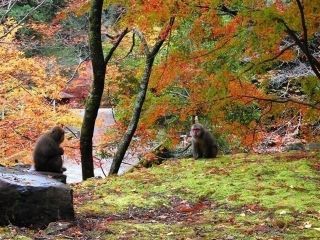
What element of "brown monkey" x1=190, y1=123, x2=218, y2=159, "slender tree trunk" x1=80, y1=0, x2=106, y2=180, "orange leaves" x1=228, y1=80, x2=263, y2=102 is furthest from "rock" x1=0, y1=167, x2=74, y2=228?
"brown monkey" x1=190, y1=123, x2=218, y2=159

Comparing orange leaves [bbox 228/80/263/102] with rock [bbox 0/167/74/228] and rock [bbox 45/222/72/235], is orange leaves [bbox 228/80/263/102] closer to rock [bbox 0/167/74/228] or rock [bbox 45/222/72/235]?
rock [bbox 0/167/74/228]

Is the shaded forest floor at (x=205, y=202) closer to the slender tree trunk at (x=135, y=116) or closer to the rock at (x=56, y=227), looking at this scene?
the rock at (x=56, y=227)

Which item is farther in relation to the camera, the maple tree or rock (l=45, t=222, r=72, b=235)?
the maple tree

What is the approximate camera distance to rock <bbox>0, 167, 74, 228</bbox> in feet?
17.3

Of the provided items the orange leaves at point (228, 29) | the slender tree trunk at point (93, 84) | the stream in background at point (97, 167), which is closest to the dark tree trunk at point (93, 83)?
the slender tree trunk at point (93, 84)

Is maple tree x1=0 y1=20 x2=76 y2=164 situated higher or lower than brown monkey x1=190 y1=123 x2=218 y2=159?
higher

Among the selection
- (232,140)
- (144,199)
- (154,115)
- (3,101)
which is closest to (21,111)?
(3,101)

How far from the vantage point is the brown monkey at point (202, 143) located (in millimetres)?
11547

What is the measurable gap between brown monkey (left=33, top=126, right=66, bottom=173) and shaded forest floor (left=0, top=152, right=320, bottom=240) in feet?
2.21

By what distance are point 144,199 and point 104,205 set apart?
0.75m

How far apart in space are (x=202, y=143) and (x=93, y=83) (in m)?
3.00

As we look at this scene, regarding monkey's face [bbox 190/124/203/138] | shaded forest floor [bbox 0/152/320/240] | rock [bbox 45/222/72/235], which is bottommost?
shaded forest floor [bbox 0/152/320/240]

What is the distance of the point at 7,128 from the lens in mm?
14203

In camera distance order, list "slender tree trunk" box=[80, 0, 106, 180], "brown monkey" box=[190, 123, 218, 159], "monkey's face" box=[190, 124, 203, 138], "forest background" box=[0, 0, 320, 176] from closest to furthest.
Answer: "forest background" box=[0, 0, 320, 176] → "slender tree trunk" box=[80, 0, 106, 180] → "brown monkey" box=[190, 123, 218, 159] → "monkey's face" box=[190, 124, 203, 138]
